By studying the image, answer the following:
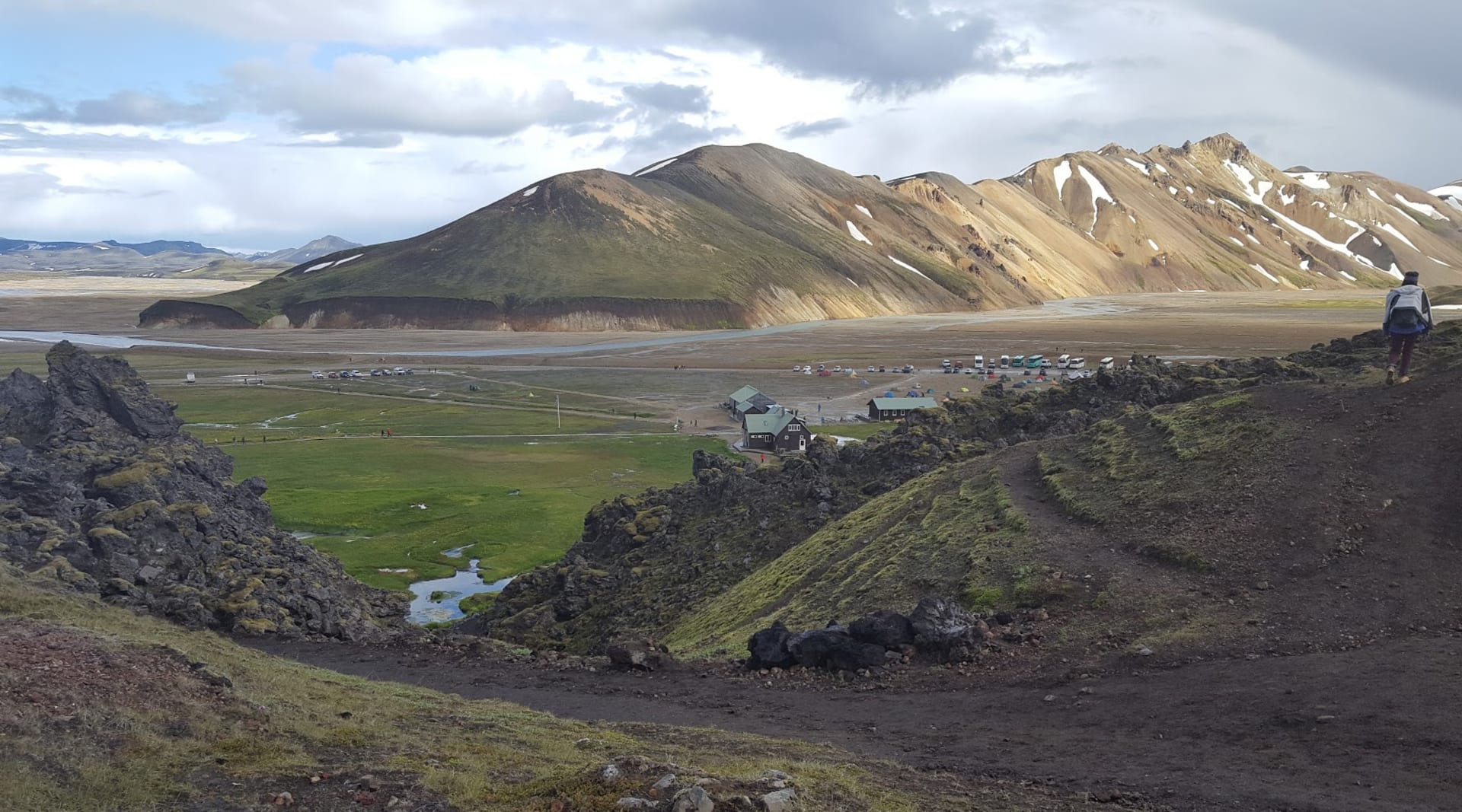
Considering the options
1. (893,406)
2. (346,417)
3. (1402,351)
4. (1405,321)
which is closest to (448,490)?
(346,417)

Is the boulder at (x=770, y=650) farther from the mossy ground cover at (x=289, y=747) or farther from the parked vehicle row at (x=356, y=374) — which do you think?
the parked vehicle row at (x=356, y=374)

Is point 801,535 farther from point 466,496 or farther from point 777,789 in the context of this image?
point 466,496

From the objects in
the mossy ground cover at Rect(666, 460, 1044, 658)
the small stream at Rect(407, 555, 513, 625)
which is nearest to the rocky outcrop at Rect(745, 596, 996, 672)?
the mossy ground cover at Rect(666, 460, 1044, 658)

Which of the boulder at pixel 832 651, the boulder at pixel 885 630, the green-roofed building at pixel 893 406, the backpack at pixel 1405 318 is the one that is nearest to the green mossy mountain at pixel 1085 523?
the backpack at pixel 1405 318

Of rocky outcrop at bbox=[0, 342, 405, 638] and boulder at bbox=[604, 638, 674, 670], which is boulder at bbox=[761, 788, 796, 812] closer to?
boulder at bbox=[604, 638, 674, 670]

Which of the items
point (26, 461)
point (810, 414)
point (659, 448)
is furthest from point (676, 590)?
point (810, 414)

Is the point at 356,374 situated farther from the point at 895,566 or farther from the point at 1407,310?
the point at 1407,310
